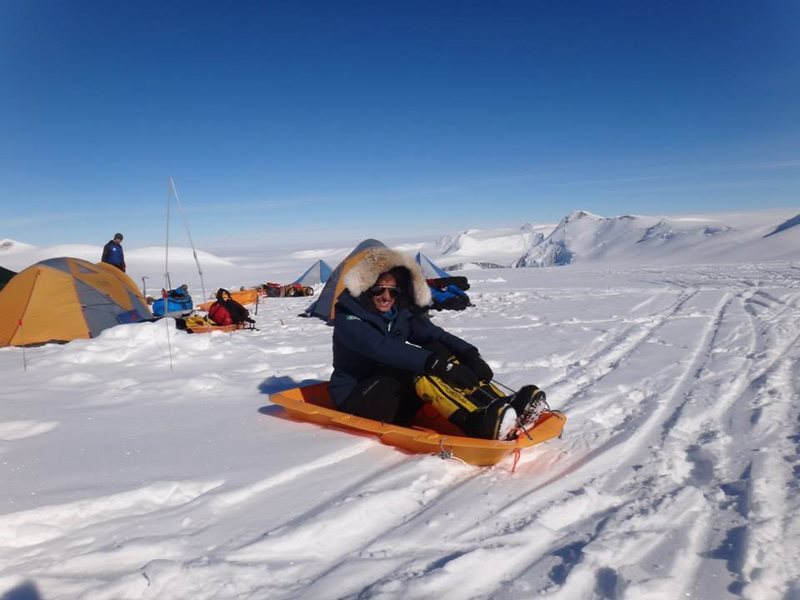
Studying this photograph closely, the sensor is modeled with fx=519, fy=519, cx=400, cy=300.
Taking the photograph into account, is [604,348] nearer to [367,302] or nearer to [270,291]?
[367,302]

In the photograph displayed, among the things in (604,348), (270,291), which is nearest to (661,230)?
(270,291)

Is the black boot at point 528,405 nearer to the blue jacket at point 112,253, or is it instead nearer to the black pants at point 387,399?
the black pants at point 387,399

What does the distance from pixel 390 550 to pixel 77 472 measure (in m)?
2.04

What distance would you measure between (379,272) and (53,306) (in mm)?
6269

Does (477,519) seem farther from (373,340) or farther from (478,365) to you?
(373,340)

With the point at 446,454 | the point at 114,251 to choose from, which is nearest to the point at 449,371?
the point at 446,454

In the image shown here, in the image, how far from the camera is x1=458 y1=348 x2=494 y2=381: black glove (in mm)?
3557

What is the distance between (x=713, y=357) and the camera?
5762 millimetres

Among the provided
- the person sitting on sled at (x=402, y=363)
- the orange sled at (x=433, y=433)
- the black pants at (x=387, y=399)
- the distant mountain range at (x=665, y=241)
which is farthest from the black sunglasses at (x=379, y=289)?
the distant mountain range at (x=665, y=241)

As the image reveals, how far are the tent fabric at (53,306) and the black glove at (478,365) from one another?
6.48m

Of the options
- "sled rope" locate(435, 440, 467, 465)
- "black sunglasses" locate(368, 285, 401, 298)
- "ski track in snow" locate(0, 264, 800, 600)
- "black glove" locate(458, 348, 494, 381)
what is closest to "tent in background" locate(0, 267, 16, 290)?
"ski track in snow" locate(0, 264, 800, 600)

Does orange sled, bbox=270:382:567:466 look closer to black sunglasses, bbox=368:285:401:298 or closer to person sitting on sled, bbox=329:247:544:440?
person sitting on sled, bbox=329:247:544:440

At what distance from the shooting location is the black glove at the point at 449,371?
3.24 m

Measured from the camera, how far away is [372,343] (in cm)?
349
